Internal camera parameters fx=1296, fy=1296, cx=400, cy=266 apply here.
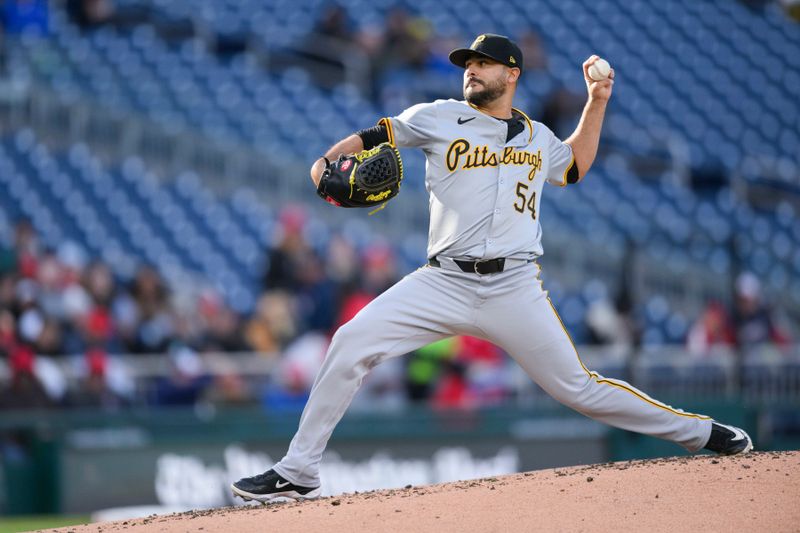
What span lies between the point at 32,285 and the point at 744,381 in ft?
21.1

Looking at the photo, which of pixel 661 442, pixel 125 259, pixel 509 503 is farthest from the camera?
pixel 125 259

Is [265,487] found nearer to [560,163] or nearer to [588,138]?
[560,163]

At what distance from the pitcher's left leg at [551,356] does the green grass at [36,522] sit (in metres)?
4.61

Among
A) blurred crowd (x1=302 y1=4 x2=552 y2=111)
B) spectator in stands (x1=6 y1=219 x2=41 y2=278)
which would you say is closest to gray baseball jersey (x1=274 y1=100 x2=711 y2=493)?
spectator in stands (x1=6 y1=219 x2=41 y2=278)

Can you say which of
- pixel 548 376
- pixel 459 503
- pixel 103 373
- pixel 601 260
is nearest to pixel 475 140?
pixel 548 376

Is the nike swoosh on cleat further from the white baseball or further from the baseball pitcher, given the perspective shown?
the white baseball

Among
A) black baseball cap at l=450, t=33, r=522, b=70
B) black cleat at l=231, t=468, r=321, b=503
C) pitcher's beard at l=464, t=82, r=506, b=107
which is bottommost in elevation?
black cleat at l=231, t=468, r=321, b=503

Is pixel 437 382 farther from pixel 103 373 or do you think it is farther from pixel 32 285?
pixel 32 285

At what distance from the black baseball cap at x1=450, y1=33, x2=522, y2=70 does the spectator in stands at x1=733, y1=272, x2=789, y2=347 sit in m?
6.54

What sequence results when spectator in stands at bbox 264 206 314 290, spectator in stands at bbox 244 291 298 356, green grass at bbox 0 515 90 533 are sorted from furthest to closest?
spectator in stands at bbox 264 206 314 290 → spectator in stands at bbox 244 291 298 356 → green grass at bbox 0 515 90 533

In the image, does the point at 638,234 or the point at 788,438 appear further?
the point at 638,234

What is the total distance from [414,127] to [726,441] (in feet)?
6.79

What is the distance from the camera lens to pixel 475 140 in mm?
5387

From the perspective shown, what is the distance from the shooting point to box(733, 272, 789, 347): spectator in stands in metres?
11.5
